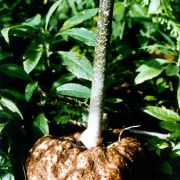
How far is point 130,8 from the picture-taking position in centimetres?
325

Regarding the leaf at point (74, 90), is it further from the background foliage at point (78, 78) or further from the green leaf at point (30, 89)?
the green leaf at point (30, 89)

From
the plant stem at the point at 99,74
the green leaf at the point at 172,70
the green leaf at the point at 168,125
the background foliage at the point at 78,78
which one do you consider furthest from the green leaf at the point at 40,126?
the green leaf at the point at 172,70

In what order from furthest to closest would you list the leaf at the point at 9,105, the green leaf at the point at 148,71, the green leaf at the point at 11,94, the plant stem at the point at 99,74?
the green leaf at the point at 148,71
the green leaf at the point at 11,94
the leaf at the point at 9,105
the plant stem at the point at 99,74

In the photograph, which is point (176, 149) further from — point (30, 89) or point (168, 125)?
point (30, 89)

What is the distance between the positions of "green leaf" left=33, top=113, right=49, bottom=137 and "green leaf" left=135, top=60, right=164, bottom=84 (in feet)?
2.70

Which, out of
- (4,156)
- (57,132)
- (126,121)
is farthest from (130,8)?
(4,156)

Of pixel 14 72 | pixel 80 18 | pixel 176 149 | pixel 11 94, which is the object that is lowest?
pixel 176 149

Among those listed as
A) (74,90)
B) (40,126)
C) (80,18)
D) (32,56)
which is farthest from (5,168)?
(80,18)

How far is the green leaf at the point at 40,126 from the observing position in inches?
84.6

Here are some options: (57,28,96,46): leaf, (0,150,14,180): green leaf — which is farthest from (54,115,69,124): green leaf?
(57,28,96,46): leaf

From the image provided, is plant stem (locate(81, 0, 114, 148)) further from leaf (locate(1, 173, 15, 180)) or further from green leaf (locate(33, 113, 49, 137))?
leaf (locate(1, 173, 15, 180))

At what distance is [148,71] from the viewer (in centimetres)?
266

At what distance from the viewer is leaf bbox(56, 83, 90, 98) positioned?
2.21 m

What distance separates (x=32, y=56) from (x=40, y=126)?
0.52m
